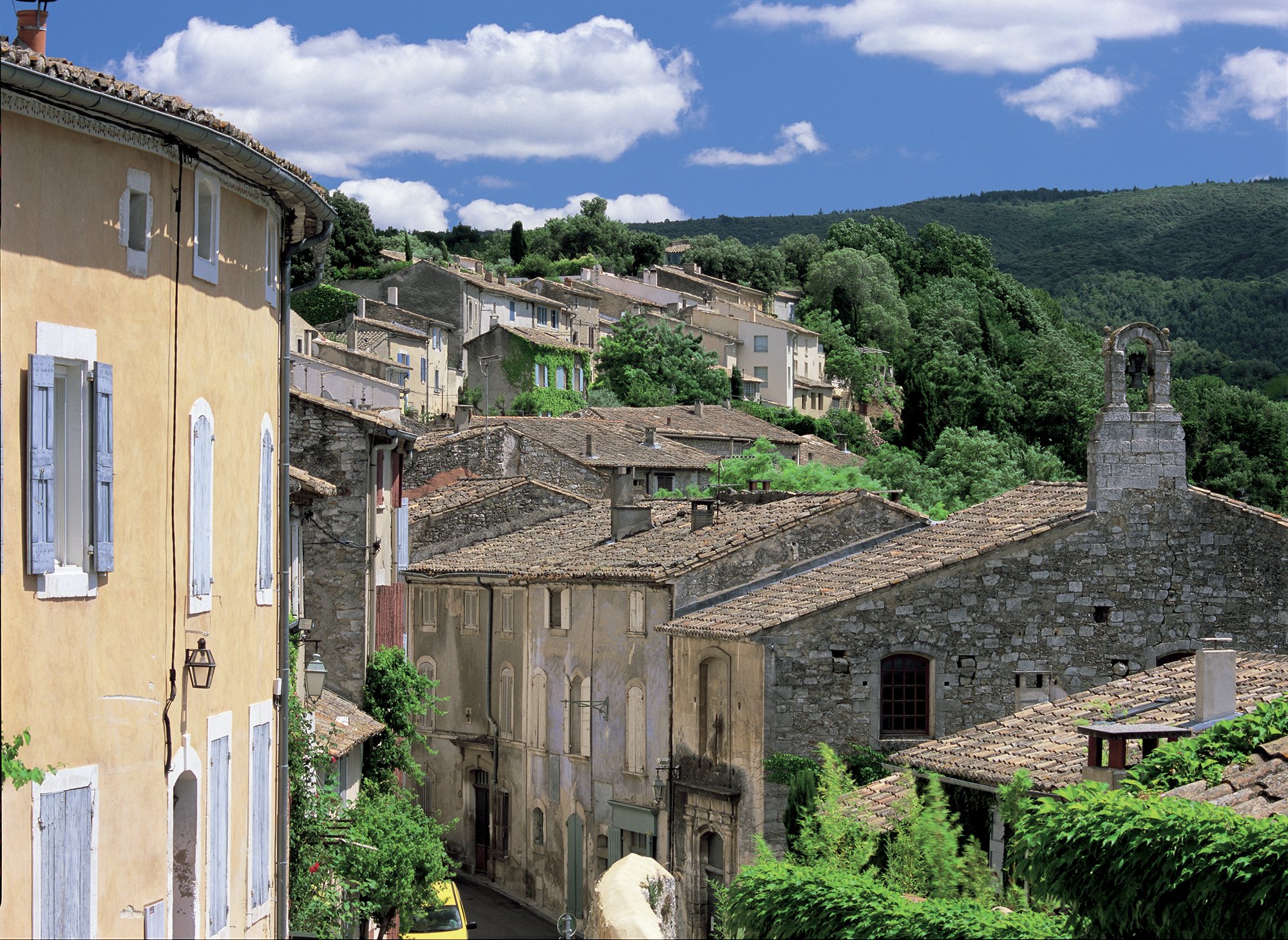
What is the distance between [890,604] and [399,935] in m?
9.30

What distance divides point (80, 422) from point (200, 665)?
2.51 metres

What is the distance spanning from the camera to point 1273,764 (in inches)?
648

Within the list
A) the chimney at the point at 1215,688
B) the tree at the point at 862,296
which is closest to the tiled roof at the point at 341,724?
the chimney at the point at 1215,688

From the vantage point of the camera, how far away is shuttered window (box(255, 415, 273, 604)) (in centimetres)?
1594

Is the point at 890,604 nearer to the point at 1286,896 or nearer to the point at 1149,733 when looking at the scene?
the point at 1149,733

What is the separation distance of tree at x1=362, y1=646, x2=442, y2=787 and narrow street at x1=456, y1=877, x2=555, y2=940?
6.32 metres

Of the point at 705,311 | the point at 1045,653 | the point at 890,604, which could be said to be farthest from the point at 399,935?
the point at 705,311

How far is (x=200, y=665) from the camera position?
13695 millimetres

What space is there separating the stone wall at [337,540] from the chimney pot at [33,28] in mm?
13635

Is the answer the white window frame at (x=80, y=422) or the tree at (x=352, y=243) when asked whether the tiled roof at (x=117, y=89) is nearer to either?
the white window frame at (x=80, y=422)

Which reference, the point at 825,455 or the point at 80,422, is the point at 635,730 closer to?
the point at 80,422

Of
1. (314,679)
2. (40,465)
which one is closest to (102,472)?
(40,465)

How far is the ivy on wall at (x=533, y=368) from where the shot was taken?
8288 centimetres

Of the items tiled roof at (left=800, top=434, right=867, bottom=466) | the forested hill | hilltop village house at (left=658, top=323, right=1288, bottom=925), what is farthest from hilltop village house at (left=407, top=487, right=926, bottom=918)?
the forested hill
